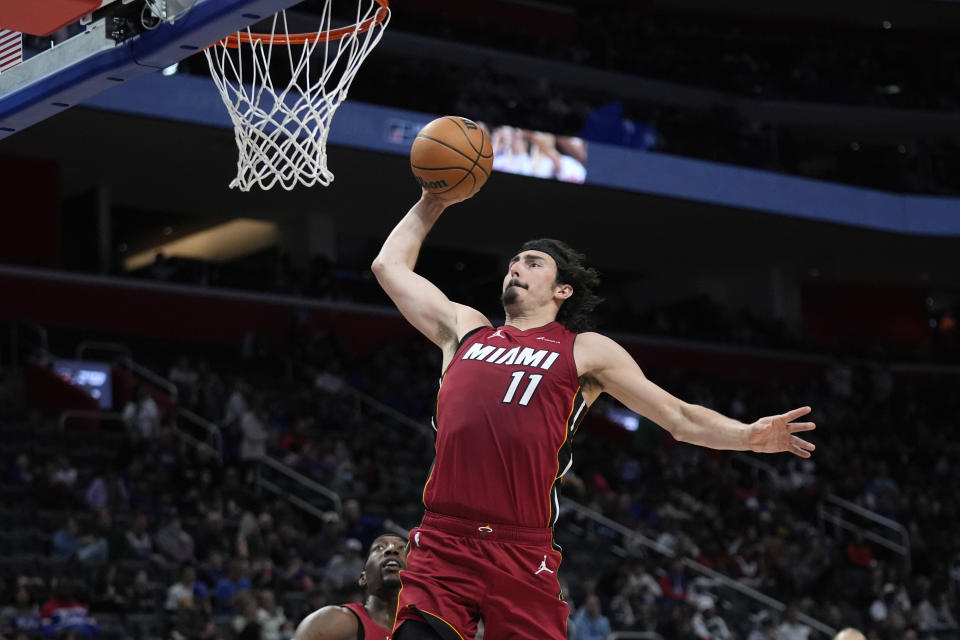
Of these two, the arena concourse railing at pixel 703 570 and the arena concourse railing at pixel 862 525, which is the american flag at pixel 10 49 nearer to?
the arena concourse railing at pixel 703 570

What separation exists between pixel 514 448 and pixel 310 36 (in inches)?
145

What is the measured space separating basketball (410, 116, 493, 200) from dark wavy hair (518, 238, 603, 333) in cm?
39

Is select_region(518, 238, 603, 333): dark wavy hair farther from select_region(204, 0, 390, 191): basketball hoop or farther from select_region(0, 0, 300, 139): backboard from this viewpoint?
select_region(204, 0, 390, 191): basketball hoop

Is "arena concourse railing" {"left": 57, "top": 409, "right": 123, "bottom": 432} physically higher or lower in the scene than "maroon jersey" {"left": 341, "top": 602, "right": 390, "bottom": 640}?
lower

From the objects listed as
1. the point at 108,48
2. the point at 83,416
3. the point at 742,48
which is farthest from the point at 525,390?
the point at 742,48

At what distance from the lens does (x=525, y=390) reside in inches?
170

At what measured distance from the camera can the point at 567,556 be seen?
1580cm

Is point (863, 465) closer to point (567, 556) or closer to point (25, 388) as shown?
point (567, 556)

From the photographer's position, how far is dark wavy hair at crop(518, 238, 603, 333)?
4629 mm

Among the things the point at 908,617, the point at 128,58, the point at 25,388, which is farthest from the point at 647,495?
the point at 128,58

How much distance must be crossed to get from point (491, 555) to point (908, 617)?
12.8 m

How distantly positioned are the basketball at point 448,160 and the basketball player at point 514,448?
0.49 meters

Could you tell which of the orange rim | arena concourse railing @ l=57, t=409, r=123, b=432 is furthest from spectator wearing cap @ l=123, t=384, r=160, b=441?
the orange rim

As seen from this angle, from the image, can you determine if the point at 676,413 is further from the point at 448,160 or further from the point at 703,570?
the point at 703,570
